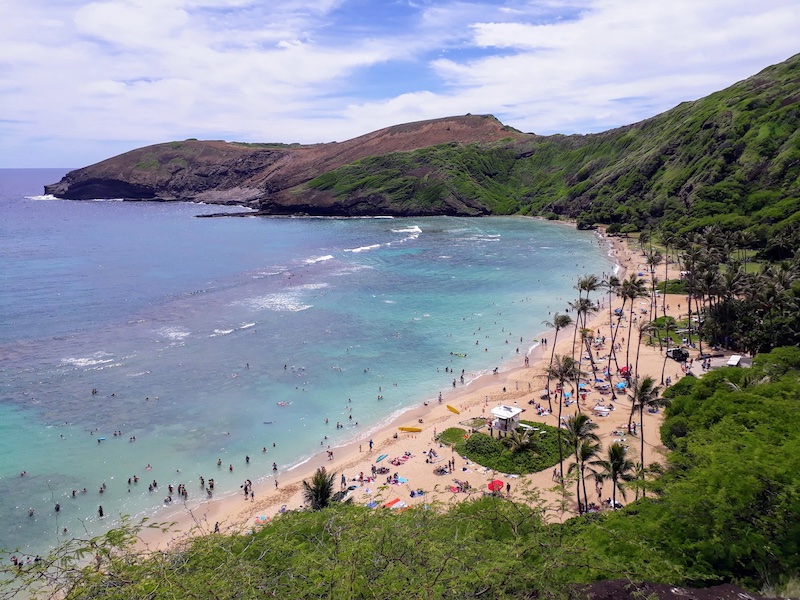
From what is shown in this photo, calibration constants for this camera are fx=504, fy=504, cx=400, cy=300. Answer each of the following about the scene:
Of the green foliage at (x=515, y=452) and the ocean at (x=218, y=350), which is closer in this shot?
the green foliage at (x=515, y=452)

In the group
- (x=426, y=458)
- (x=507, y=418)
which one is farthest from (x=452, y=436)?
(x=507, y=418)

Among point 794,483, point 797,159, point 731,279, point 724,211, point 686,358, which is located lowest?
point 686,358

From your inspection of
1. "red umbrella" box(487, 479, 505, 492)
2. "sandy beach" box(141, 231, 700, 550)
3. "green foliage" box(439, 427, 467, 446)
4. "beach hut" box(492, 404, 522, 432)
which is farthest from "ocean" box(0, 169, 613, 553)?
"red umbrella" box(487, 479, 505, 492)

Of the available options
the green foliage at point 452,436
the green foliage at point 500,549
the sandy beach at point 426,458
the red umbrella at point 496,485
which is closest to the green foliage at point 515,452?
the sandy beach at point 426,458

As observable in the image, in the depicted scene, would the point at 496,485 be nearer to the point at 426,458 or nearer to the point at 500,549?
the point at 426,458

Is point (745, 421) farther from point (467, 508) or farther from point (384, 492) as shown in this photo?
point (384, 492)

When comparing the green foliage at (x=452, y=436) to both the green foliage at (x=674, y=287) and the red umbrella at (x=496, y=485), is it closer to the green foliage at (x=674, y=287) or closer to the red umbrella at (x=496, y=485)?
the red umbrella at (x=496, y=485)

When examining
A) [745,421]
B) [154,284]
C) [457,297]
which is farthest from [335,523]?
[154,284]
